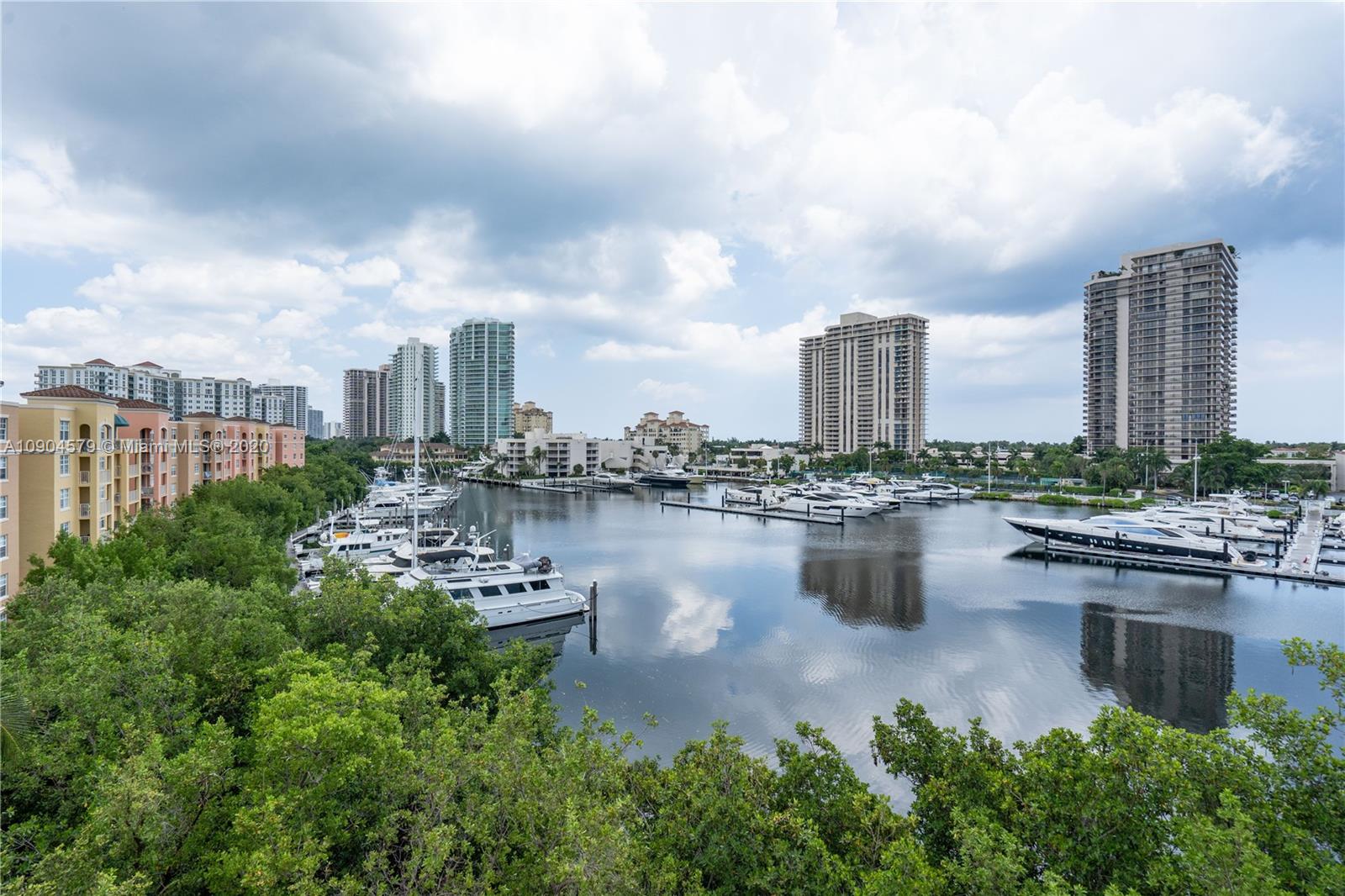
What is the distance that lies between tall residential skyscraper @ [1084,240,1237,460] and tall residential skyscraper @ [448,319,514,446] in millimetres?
131513

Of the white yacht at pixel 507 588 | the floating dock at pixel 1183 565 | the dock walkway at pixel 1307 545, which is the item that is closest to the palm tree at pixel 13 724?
the white yacht at pixel 507 588

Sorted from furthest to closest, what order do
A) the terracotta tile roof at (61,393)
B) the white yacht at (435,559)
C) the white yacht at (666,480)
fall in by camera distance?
1. the white yacht at (666,480)
2. the terracotta tile roof at (61,393)
3. the white yacht at (435,559)

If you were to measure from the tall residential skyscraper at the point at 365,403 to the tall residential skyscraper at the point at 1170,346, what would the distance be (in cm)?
17603

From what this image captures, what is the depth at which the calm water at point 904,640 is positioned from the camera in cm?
1773

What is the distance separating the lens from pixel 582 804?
701cm

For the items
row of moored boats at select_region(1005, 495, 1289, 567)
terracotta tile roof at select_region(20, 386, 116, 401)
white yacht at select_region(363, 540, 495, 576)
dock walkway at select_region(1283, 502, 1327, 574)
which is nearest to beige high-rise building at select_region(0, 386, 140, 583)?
terracotta tile roof at select_region(20, 386, 116, 401)

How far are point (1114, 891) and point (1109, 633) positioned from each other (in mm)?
24006

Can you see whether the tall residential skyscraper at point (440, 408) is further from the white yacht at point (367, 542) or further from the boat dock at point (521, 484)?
the white yacht at point (367, 542)

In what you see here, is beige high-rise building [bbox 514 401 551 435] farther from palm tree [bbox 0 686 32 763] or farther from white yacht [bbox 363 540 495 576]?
palm tree [bbox 0 686 32 763]

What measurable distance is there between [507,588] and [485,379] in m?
145

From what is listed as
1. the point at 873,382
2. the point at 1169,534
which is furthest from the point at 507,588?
the point at 873,382

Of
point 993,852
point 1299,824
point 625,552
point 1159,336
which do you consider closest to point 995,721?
point 1299,824

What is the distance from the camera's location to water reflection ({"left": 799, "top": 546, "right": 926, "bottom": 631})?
88.0 ft

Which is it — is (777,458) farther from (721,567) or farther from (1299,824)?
(1299,824)
